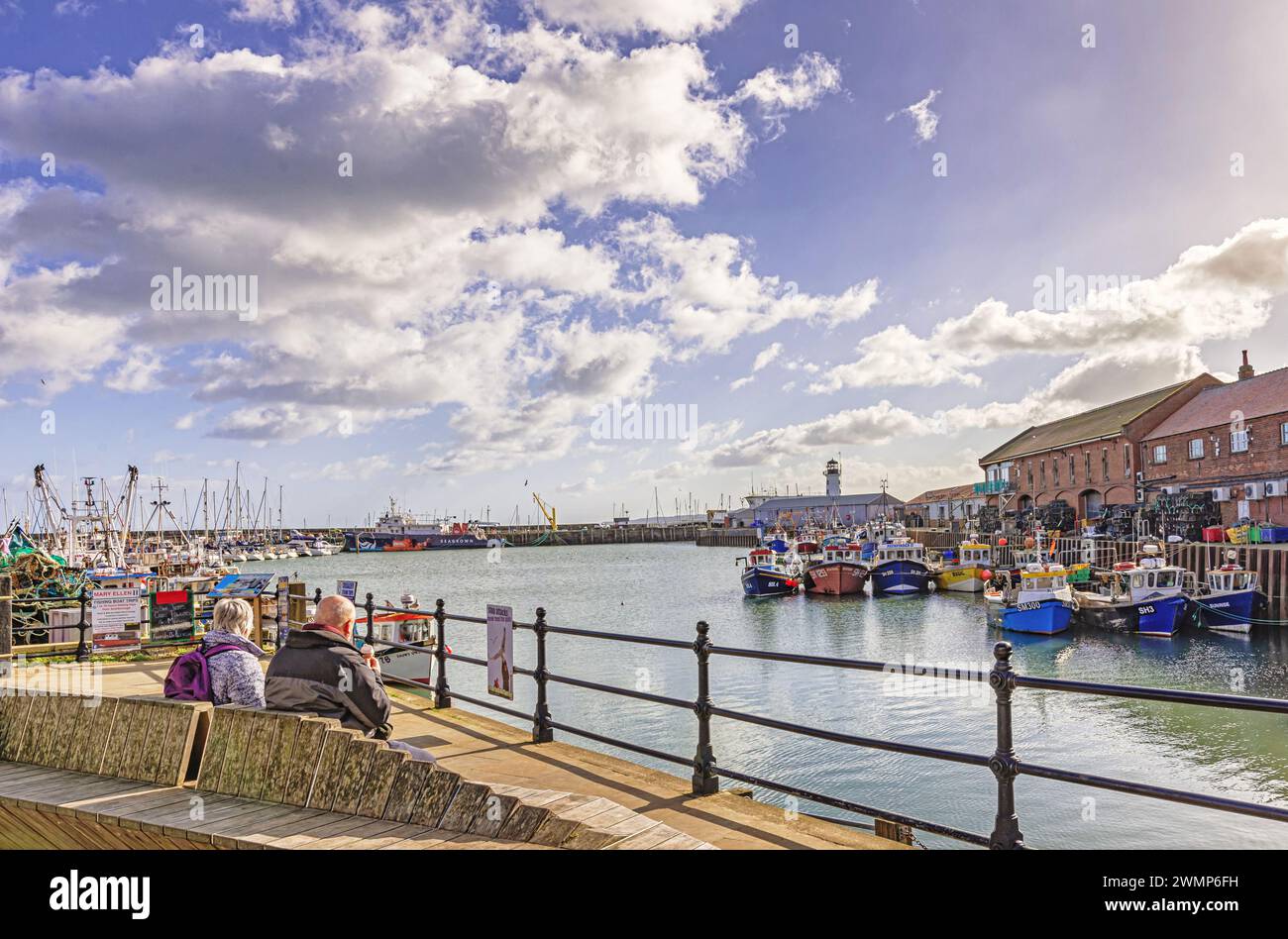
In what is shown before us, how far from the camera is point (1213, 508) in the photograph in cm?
4641

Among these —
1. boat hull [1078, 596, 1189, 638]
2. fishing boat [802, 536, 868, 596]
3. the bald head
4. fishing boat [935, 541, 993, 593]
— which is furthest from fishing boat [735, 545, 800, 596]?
the bald head

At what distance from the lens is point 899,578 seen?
5406cm

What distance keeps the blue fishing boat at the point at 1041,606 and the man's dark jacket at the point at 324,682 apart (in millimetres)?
34669

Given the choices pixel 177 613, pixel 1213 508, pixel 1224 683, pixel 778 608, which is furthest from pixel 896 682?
pixel 1213 508

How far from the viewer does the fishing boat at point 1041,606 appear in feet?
112

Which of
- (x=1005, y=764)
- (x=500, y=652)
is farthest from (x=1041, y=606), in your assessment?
(x=1005, y=764)

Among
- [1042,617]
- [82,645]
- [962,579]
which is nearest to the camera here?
[82,645]

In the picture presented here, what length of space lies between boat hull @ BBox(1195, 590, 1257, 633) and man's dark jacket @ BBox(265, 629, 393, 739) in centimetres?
3714

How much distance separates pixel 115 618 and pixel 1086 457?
6413cm

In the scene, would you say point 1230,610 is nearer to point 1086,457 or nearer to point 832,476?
point 1086,457

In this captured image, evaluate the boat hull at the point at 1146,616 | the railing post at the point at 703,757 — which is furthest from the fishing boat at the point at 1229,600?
the railing post at the point at 703,757

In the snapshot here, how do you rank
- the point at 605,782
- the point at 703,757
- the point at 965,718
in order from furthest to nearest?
the point at 965,718, the point at 605,782, the point at 703,757

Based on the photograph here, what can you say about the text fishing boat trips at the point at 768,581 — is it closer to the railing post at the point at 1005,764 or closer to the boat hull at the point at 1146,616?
the boat hull at the point at 1146,616
